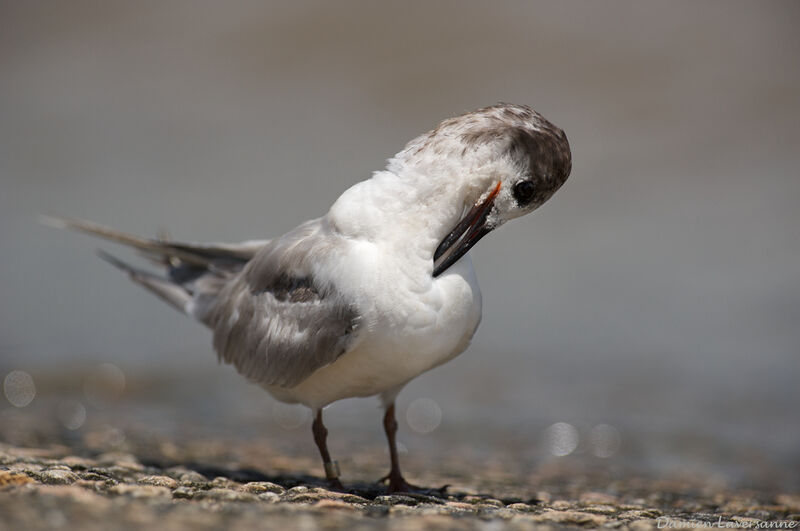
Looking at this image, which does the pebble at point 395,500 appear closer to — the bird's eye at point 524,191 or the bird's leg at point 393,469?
the bird's leg at point 393,469

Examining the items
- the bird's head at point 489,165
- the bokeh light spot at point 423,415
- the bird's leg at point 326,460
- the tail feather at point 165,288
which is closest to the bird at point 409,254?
the bird's head at point 489,165

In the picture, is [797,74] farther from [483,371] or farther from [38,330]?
[38,330]

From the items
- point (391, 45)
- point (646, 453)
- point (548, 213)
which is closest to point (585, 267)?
point (548, 213)

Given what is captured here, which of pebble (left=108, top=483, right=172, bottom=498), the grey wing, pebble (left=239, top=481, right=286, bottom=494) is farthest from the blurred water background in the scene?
pebble (left=108, top=483, right=172, bottom=498)

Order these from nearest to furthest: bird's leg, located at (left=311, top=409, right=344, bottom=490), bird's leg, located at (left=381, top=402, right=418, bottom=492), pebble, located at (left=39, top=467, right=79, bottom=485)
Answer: pebble, located at (left=39, top=467, right=79, bottom=485) < bird's leg, located at (left=311, top=409, right=344, bottom=490) < bird's leg, located at (left=381, top=402, right=418, bottom=492)

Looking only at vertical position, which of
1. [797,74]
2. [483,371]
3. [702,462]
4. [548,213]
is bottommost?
[702,462]

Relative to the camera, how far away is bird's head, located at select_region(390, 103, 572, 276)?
11.3ft

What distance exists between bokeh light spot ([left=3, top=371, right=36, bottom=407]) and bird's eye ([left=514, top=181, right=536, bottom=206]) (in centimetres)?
457

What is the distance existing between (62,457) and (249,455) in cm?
110

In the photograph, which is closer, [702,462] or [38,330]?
[702,462]

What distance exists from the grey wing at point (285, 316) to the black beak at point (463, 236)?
390 mm

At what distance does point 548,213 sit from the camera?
1030 centimetres

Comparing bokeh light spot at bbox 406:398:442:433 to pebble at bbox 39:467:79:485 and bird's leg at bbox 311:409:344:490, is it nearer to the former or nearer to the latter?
bird's leg at bbox 311:409:344:490

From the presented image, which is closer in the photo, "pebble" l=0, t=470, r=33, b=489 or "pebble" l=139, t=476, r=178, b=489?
"pebble" l=0, t=470, r=33, b=489
